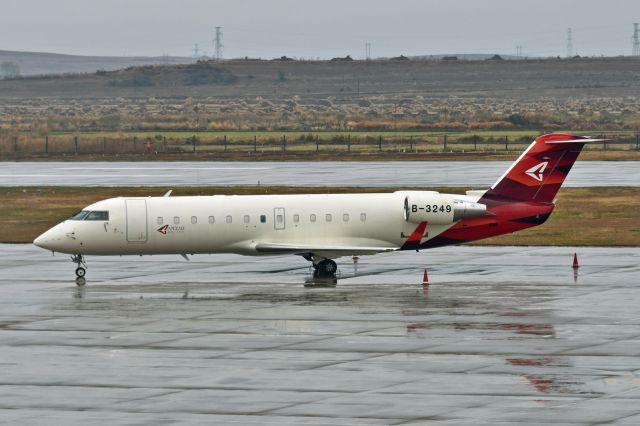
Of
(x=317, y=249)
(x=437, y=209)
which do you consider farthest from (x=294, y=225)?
(x=437, y=209)

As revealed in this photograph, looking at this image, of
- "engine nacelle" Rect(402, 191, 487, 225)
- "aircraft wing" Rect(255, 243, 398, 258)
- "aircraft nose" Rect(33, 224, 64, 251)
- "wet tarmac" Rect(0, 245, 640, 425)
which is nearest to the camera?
"wet tarmac" Rect(0, 245, 640, 425)

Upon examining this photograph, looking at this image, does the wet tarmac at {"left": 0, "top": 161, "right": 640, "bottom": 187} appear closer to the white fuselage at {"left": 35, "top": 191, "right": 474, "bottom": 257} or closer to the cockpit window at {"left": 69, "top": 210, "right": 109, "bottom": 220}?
the white fuselage at {"left": 35, "top": 191, "right": 474, "bottom": 257}

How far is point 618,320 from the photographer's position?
3422cm

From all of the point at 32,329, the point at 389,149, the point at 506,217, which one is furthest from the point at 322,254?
the point at 389,149

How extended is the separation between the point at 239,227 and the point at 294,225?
1.78m

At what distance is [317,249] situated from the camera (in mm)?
42906

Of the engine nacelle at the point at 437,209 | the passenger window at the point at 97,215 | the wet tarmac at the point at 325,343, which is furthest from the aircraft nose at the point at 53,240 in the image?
the engine nacelle at the point at 437,209

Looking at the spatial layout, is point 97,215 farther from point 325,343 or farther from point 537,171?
point 537,171

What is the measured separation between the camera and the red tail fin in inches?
1725

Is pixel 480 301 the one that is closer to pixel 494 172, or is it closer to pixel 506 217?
pixel 506 217

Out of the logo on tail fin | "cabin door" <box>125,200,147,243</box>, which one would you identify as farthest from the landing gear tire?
the logo on tail fin

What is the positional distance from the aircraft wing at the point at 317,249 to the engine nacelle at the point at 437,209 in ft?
4.45

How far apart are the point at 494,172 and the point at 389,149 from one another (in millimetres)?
29161

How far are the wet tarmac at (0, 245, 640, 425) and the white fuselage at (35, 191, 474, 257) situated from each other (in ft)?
4.00
